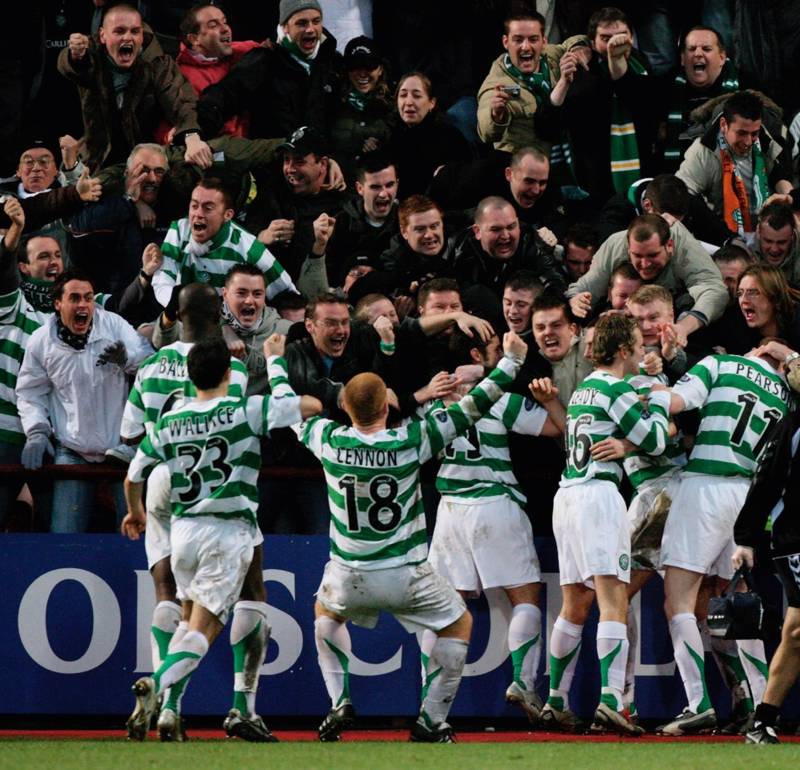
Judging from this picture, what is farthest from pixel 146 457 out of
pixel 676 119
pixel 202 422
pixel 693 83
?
pixel 693 83

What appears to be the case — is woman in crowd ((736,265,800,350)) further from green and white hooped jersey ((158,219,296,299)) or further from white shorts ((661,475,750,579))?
green and white hooped jersey ((158,219,296,299))

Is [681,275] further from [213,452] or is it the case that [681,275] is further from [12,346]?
[12,346]

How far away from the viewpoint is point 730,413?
30.7 feet

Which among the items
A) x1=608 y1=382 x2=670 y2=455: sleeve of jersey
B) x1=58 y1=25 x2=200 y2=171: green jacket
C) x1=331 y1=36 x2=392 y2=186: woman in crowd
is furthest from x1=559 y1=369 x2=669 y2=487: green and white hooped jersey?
x1=58 y1=25 x2=200 y2=171: green jacket

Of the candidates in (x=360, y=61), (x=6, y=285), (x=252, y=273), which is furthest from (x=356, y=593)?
(x=360, y=61)

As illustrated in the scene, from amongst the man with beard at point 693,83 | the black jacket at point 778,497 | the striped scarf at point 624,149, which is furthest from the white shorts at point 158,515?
the man with beard at point 693,83

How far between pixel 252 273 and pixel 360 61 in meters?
3.18

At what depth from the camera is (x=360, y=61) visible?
12953mm

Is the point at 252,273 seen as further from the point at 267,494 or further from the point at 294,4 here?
the point at 294,4

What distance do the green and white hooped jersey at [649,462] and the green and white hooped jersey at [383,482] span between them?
1.17 meters

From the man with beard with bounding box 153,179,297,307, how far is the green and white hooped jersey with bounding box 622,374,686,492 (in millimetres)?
2754

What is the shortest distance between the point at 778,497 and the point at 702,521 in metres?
0.92

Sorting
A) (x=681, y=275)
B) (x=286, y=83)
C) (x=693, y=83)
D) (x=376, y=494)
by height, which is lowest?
(x=376, y=494)

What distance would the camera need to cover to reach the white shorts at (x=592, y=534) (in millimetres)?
8938
